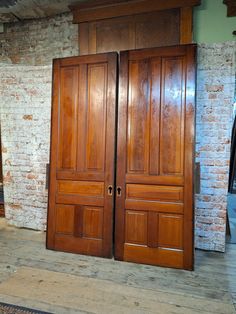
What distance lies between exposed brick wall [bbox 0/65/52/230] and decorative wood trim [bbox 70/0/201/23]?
2.85 ft

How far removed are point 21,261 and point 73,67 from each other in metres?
2.35

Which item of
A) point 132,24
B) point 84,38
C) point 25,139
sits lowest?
point 25,139

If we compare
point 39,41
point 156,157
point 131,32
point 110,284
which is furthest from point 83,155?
point 39,41

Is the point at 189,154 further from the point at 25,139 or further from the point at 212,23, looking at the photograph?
the point at 25,139

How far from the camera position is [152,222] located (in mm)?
2734

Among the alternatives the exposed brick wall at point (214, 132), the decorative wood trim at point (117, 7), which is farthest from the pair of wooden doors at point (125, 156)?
the decorative wood trim at point (117, 7)

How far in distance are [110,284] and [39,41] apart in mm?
3409

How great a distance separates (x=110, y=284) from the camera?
7.55 feet

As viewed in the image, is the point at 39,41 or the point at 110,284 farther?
the point at 39,41

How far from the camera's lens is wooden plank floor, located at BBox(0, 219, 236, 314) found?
1984mm

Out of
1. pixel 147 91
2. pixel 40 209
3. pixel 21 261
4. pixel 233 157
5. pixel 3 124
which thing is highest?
pixel 147 91

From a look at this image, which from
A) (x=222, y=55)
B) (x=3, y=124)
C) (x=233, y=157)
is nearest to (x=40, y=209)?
(x=3, y=124)

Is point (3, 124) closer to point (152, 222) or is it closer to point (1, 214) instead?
point (1, 214)

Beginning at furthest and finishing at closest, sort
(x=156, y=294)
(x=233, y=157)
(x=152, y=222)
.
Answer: (x=233, y=157) → (x=152, y=222) → (x=156, y=294)
